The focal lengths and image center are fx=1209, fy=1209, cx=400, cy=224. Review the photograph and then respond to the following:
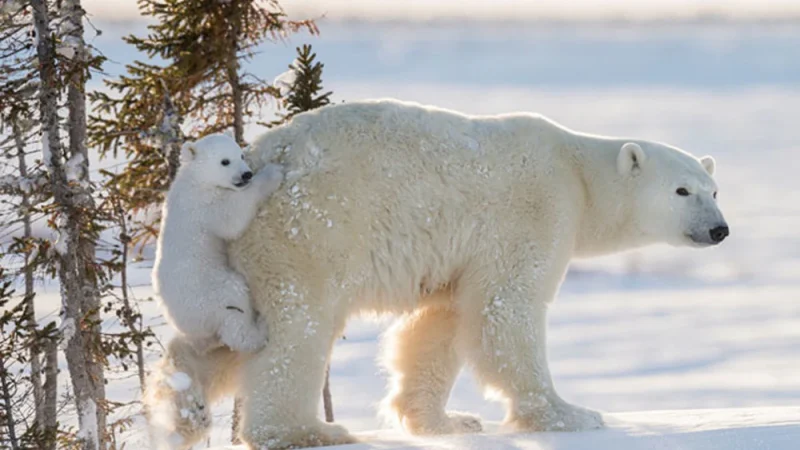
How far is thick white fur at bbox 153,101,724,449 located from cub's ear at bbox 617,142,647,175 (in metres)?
0.02

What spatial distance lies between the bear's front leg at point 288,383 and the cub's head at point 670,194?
2.48 metres

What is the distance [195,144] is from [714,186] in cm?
363

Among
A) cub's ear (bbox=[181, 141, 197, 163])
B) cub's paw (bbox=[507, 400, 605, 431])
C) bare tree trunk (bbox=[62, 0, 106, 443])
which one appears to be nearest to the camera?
cub's ear (bbox=[181, 141, 197, 163])

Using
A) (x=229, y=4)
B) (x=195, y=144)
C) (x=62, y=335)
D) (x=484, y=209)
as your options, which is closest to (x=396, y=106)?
(x=484, y=209)

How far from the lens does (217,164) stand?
7.03 meters

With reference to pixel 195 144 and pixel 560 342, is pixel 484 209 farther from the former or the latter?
pixel 560 342

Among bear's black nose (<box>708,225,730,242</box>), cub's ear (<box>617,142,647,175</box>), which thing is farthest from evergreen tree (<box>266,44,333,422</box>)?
bear's black nose (<box>708,225,730,242</box>)

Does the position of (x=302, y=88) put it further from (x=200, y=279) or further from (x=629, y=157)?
(x=200, y=279)

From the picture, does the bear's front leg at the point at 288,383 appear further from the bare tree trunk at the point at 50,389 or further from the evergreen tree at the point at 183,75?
the evergreen tree at the point at 183,75

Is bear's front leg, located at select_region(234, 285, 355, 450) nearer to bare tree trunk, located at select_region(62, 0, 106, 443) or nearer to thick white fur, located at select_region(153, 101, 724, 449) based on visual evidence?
thick white fur, located at select_region(153, 101, 724, 449)

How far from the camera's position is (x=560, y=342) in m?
30.2

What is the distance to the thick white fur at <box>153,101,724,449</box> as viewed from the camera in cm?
728

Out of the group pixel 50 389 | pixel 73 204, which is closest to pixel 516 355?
pixel 73 204

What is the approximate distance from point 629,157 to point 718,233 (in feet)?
2.57
